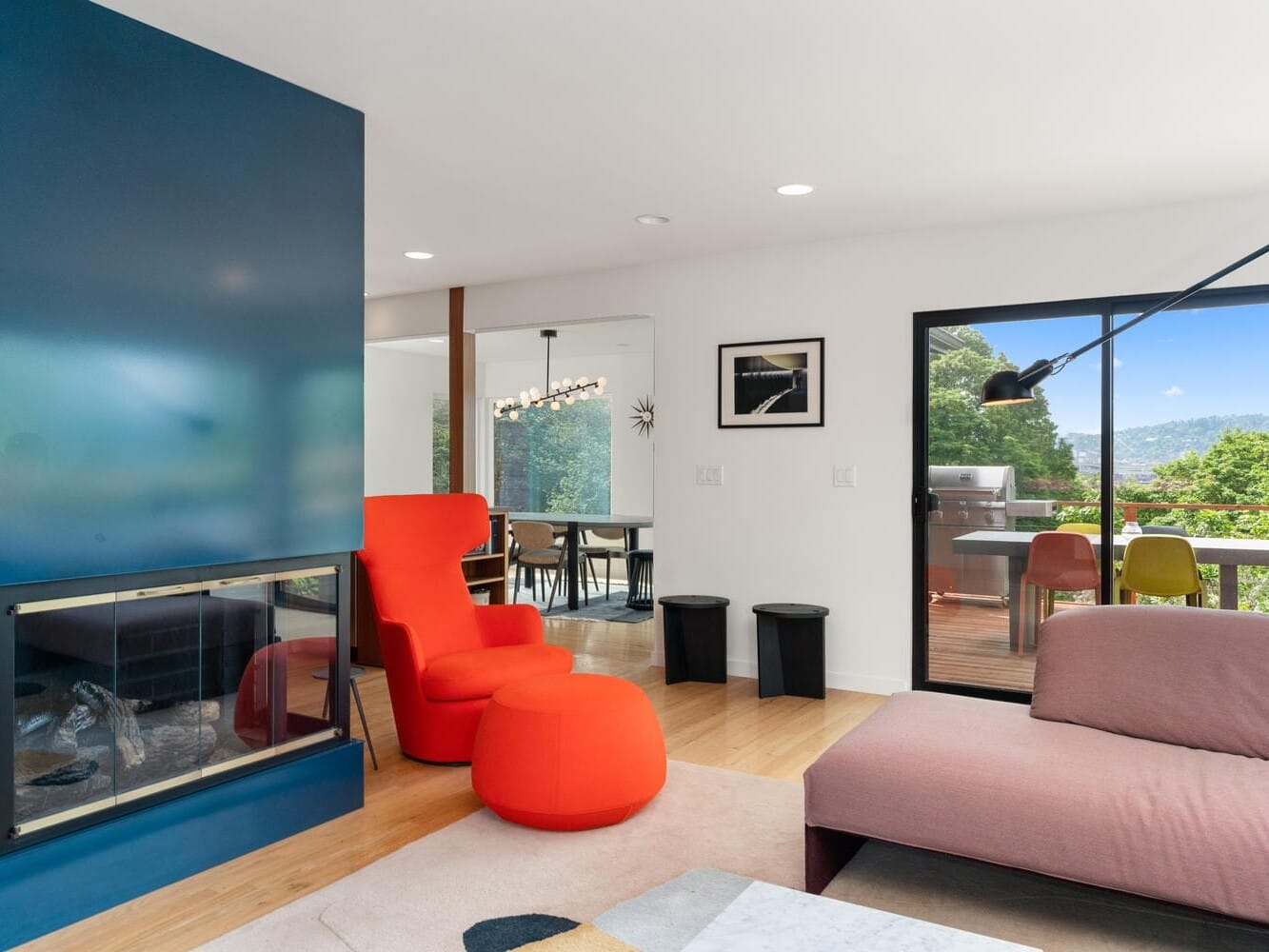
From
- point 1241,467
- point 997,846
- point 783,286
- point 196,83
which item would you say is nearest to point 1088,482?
point 1241,467

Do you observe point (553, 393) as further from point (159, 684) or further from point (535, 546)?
point (159, 684)

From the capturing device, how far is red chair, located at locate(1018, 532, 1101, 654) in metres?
4.72

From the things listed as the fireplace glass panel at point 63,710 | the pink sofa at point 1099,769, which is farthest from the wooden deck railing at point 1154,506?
the fireplace glass panel at point 63,710

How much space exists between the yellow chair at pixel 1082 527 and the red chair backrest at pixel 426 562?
9.66ft

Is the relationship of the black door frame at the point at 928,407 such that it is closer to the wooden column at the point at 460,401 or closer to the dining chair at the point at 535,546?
the wooden column at the point at 460,401

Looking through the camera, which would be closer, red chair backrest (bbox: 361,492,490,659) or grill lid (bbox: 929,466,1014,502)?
red chair backrest (bbox: 361,492,490,659)

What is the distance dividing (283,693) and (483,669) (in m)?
0.87

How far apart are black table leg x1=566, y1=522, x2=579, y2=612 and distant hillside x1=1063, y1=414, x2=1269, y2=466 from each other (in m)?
4.28

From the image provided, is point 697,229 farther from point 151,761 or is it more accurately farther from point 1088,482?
point 151,761

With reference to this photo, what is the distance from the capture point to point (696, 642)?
5367 millimetres

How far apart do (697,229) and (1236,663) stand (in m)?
3.28

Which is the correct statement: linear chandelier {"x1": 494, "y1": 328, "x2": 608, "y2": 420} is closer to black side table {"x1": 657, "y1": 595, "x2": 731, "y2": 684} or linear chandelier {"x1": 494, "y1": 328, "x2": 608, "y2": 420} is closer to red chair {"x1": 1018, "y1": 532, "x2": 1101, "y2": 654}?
black side table {"x1": 657, "y1": 595, "x2": 731, "y2": 684}

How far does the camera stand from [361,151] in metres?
3.36

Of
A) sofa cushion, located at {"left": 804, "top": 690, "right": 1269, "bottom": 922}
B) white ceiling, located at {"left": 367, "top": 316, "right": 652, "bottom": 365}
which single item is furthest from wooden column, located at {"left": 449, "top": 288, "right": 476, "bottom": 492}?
sofa cushion, located at {"left": 804, "top": 690, "right": 1269, "bottom": 922}
